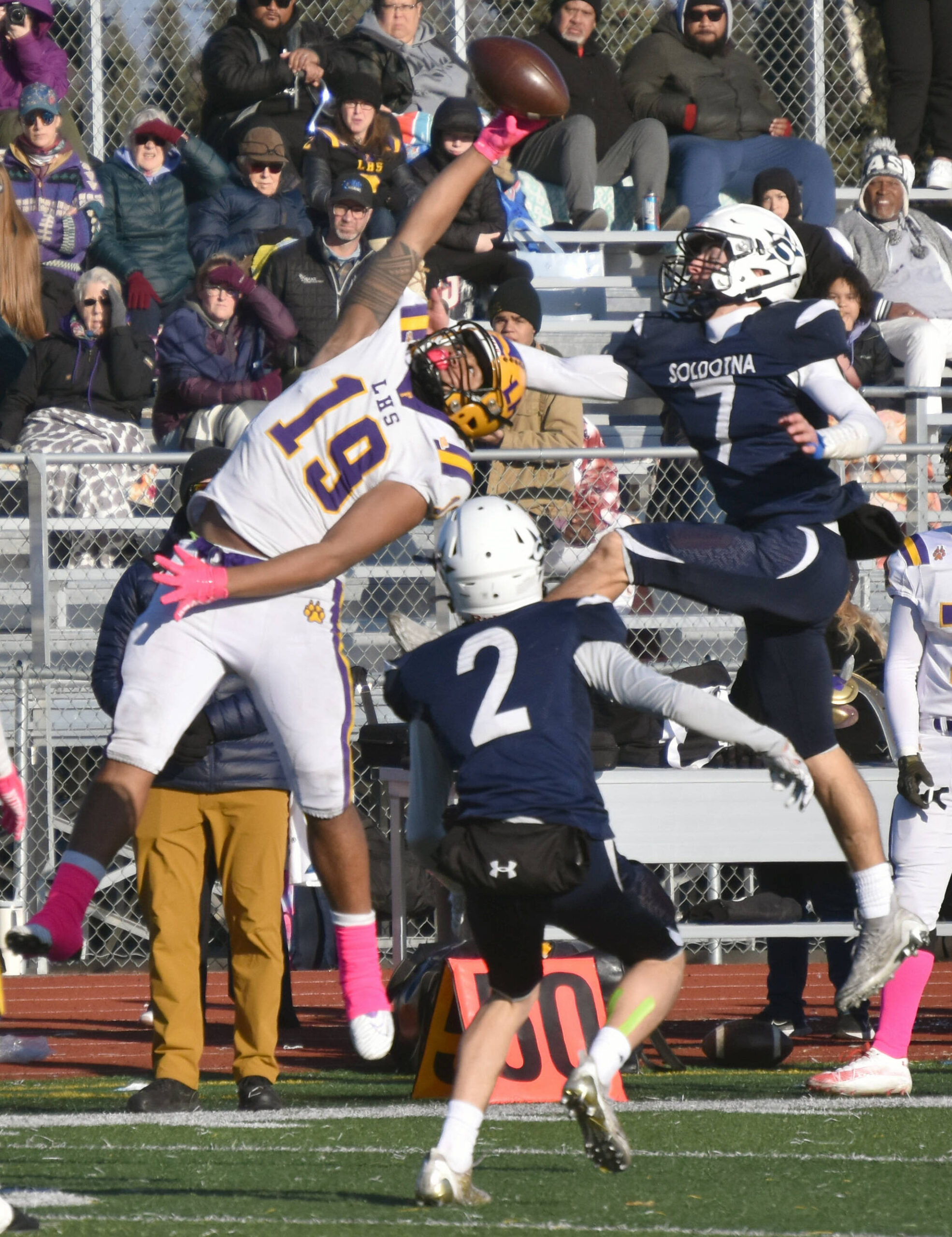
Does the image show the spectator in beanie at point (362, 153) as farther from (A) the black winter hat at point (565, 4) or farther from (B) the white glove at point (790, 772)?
(B) the white glove at point (790, 772)

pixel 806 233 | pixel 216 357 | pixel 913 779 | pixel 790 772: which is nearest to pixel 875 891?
pixel 913 779

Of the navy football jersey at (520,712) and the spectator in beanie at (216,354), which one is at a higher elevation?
the spectator in beanie at (216,354)

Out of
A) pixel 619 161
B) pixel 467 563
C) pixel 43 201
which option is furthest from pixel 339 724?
pixel 619 161

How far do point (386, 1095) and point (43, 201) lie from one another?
23.7ft

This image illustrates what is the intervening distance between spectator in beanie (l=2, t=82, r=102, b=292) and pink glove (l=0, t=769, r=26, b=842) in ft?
24.8

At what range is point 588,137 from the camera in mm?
13062

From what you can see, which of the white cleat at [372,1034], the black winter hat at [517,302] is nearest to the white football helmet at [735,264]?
the white cleat at [372,1034]

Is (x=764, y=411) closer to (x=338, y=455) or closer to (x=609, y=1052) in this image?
(x=338, y=455)

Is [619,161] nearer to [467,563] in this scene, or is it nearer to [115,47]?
[115,47]

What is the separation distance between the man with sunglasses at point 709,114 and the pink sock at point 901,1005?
8021 mm

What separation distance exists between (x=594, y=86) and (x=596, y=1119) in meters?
10.5

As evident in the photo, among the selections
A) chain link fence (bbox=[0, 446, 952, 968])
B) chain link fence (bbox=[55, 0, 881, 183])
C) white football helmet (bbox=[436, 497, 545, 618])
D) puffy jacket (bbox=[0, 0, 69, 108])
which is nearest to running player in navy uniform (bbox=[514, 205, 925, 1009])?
white football helmet (bbox=[436, 497, 545, 618])

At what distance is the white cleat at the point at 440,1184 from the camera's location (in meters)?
3.95

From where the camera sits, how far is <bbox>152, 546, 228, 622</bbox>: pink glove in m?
4.66
